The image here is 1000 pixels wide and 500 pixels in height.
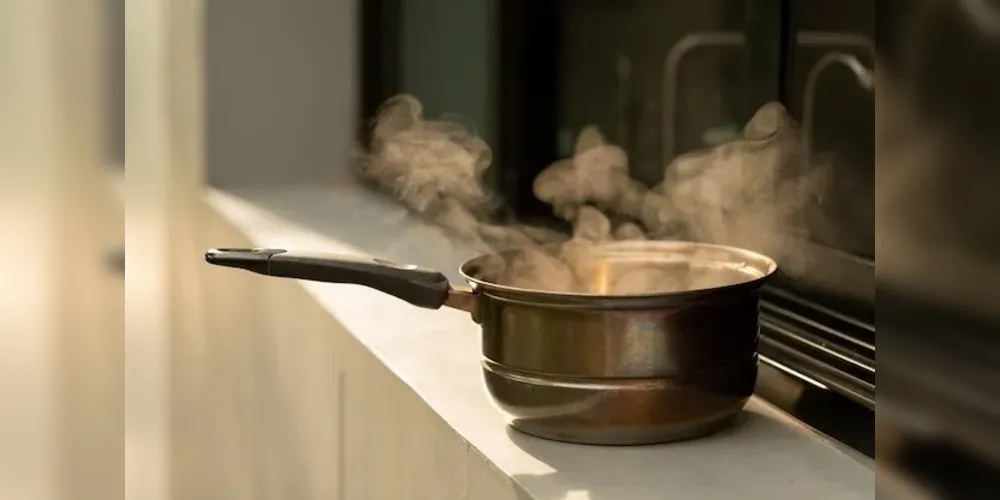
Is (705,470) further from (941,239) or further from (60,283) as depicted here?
(60,283)

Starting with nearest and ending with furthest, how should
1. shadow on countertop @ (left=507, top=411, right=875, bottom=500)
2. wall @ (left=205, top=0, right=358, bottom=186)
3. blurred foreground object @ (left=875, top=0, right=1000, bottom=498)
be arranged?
blurred foreground object @ (left=875, top=0, right=1000, bottom=498) → shadow on countertop @ (left=507, top=411, right=875, bottom=500) → wall @ (left=205, top=0, right=358, bottom=186)

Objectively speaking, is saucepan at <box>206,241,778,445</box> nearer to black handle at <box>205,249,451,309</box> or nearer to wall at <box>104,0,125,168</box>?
black handle at <box>205,249,451,309</box>

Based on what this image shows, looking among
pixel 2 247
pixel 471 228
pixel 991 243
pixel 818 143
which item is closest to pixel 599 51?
pixel 471 228

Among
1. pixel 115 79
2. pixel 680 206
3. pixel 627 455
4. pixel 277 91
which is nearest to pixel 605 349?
pixel 627 455

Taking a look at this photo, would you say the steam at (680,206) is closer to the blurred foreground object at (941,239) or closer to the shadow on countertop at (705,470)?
the shadow on countertop at (705,470)

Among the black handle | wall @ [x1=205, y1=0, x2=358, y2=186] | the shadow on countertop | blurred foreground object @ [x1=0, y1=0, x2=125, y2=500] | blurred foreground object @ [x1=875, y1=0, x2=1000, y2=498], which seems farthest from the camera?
wall @ [x1=205, y1=0, x2=358, y2=186]

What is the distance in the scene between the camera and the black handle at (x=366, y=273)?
2.06 ft

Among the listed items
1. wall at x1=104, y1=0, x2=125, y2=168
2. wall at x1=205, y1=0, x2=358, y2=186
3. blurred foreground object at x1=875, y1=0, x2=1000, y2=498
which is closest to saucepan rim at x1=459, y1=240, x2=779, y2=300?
blurred foreground object at x1=875, y1=0, x2=1000, y2=498

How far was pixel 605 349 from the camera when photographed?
559 millimetres

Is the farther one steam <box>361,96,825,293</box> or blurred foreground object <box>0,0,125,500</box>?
blurred foreground object <box>0,0,125,500</box>

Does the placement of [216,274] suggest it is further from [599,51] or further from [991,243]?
[991,243]

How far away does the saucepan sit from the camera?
0.56m

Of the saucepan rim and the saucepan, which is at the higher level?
the saucepan rim

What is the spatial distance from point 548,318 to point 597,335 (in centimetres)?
3
